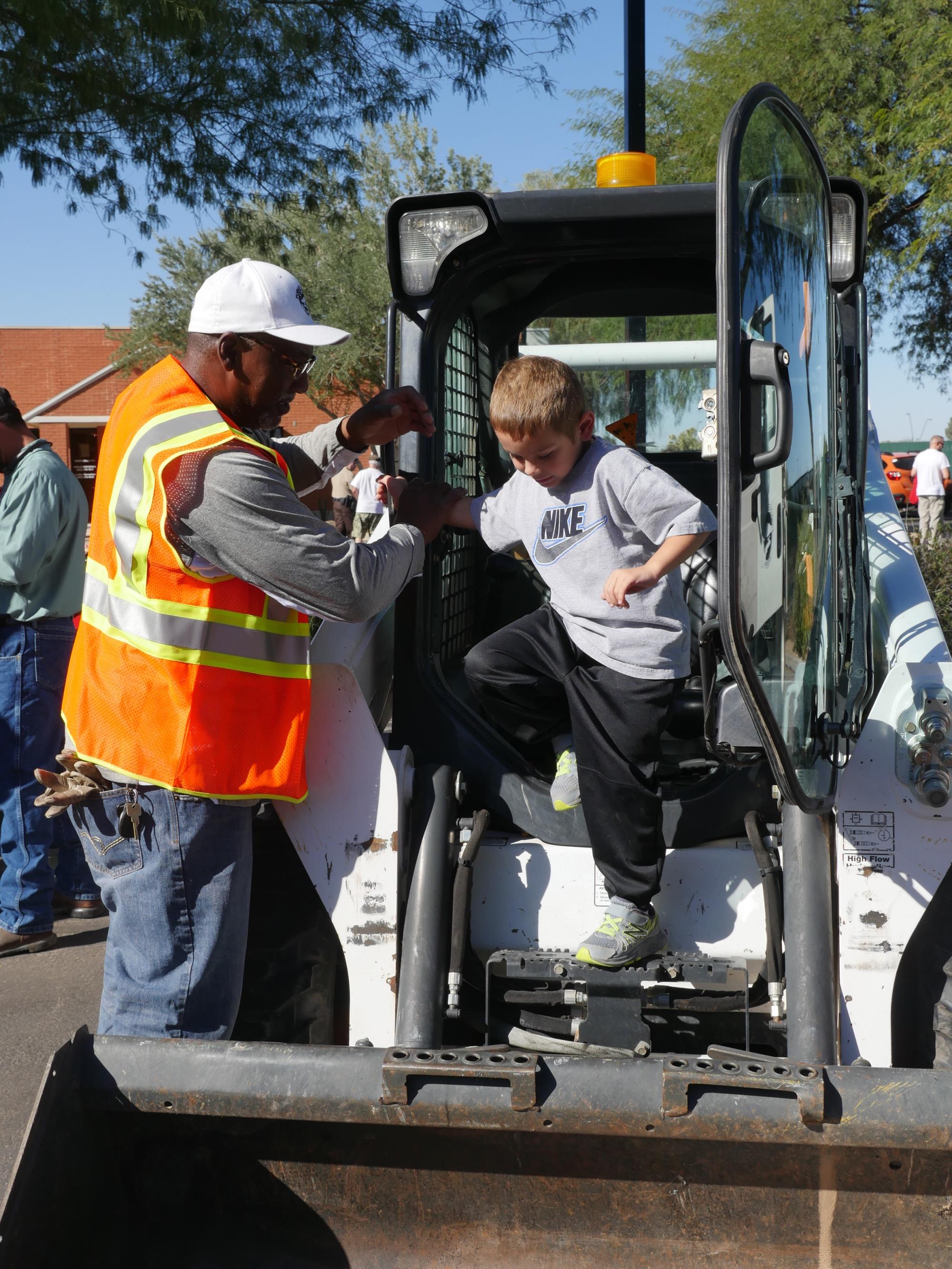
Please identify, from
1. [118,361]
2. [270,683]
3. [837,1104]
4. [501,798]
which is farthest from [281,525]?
[118,361]

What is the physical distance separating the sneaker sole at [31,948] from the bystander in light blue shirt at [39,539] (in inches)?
52.3

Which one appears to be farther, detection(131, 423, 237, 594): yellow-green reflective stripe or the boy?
the boy

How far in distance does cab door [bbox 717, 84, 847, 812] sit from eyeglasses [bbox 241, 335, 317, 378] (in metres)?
0.91

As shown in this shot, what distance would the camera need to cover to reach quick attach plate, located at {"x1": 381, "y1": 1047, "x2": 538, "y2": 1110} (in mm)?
2098

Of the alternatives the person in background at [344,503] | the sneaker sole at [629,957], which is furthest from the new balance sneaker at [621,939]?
Result: the person in background at [344,503]

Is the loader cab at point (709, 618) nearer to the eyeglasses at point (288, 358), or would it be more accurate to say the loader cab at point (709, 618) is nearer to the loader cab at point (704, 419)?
the loader cab at point (704, 419)

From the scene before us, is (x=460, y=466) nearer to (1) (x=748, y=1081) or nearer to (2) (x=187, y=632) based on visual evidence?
(2) (x=187, y=632)

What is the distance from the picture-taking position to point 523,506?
3066 millimetres

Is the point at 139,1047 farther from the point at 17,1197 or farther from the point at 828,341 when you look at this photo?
the point at 828,341

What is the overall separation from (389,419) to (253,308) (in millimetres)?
665

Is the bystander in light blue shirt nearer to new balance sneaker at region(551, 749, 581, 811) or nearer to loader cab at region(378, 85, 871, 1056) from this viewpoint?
loader cab at region(378, 85, 871, 1056)

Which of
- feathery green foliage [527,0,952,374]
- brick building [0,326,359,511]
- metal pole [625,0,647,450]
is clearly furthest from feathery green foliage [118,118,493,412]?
metal pole [625,0,647,450]

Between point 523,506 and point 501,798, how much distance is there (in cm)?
75

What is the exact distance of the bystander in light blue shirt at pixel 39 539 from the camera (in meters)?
4.86
